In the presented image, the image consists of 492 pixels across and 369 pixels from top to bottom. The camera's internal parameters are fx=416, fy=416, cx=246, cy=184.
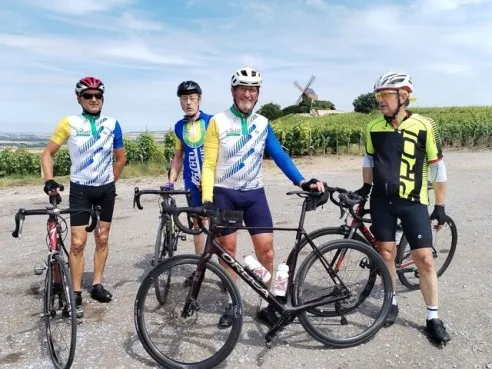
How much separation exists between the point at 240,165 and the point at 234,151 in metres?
0.14

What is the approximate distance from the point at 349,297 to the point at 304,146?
18.6 m

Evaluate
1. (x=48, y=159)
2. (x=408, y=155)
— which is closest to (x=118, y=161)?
(x=48, y=159)

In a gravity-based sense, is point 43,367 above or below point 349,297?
below

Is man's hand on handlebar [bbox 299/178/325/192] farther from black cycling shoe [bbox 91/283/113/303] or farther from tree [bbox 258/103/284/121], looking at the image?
tree [bbox 258/103/284/121]

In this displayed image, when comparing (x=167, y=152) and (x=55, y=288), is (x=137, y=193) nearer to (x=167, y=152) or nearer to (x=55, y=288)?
(x=55, y=288)

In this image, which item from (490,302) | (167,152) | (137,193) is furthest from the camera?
(167,152)

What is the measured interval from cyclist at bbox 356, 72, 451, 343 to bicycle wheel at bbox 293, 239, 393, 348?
1.29ft

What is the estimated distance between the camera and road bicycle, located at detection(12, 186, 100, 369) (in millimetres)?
3293

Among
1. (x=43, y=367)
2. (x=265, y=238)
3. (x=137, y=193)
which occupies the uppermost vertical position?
(x=137, y=193)

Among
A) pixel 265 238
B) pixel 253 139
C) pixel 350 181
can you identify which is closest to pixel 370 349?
pixel 265 238

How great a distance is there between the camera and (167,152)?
758 inches

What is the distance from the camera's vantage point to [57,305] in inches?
139

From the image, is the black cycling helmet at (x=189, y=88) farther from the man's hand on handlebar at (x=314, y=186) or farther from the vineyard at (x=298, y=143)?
the vineyard at (x=298, y=143)

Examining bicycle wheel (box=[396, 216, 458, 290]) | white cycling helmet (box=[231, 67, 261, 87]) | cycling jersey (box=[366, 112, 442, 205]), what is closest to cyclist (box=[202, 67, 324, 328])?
white cycling helmet (box=[231, 67, 261, 87])
